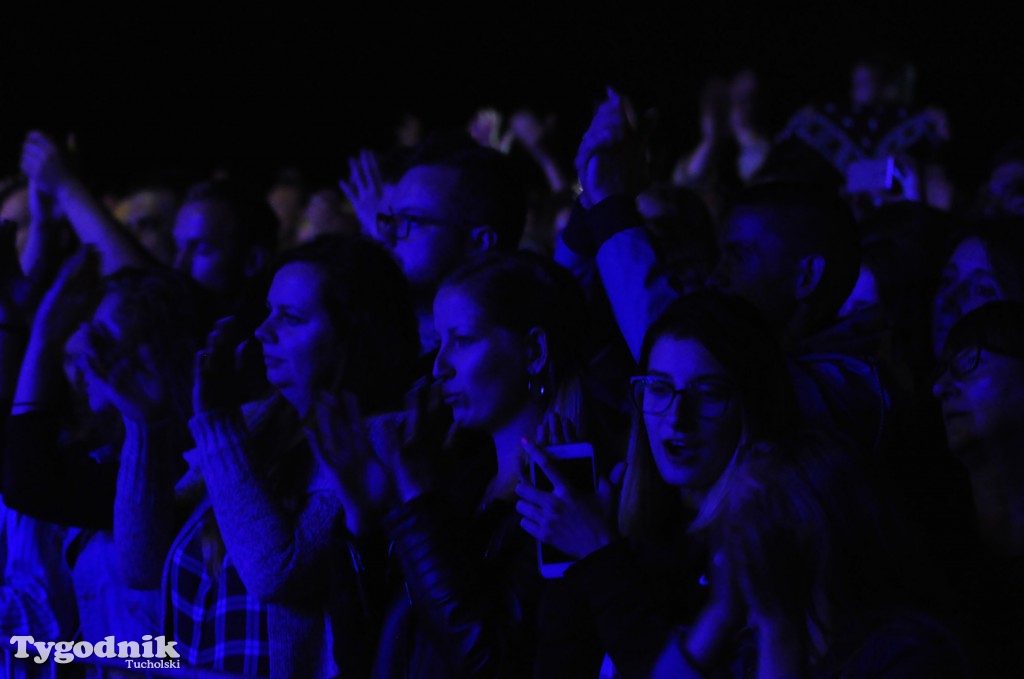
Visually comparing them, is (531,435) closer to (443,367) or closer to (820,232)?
(443,367)

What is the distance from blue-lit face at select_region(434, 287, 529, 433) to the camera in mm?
2668

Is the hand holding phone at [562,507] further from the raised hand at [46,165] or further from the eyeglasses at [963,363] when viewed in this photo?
the raised hand at [46,165]

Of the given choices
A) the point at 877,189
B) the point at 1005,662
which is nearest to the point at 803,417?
the point at 1005,662

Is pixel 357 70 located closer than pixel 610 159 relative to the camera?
No

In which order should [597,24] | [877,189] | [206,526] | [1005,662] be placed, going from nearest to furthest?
1. [1005,662]
2. [206,526]
3. [877,189]
4. [597,24]

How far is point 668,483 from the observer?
7.69 ft

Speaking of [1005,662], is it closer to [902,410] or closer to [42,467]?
[902,410]

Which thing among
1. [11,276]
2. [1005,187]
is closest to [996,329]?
[1005,187]

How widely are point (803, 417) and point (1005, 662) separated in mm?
506

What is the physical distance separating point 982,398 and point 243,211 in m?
2.46

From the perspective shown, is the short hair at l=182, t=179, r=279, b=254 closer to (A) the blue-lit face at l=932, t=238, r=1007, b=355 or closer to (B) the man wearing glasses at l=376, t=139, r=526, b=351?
(B) the man wearing glasses at l=376, t=139, r=526, b=351

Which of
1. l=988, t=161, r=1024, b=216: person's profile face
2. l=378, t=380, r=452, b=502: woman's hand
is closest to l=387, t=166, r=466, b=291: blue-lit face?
l=378, t=380, r=452, b=502: woman's hand

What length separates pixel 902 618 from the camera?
79.4 inches

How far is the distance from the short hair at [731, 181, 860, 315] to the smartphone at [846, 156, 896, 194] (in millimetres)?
1175
